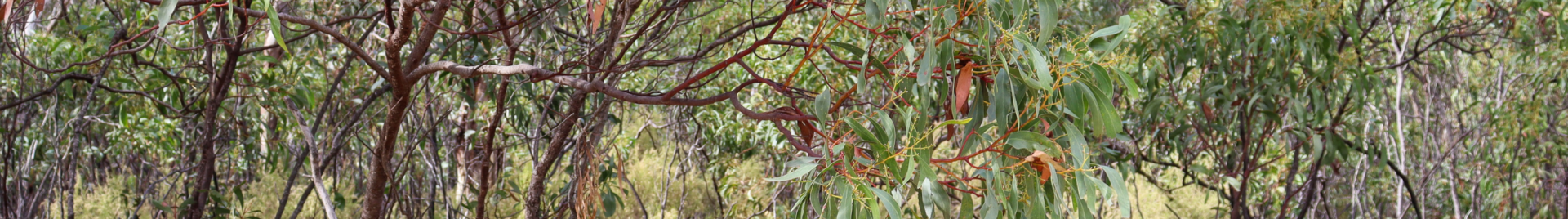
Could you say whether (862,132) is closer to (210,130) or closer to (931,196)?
(931,196)

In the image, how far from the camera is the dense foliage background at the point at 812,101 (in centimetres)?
79

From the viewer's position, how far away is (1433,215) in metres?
4.09

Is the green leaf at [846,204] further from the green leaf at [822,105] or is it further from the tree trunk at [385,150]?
the tree trunk at [385,150]

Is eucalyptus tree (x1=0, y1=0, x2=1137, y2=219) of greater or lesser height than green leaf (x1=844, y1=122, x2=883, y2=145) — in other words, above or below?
above

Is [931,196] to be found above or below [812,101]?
below

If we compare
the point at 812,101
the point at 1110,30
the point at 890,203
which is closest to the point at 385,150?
the point at 812,101

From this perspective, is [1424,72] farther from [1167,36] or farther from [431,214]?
[431,214]

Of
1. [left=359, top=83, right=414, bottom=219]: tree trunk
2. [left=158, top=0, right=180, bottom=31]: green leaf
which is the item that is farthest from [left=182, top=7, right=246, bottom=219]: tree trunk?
[left=158, top=0, right=180, bottom=31]: green leaf

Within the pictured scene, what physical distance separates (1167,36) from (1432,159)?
2.96m

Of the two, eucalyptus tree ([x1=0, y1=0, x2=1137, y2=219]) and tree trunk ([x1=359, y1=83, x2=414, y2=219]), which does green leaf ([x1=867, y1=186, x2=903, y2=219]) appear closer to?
eucalyptus tree ([x1=0, y1=0, x2=1137, y2=219])

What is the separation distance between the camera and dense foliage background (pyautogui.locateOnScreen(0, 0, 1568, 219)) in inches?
30.9

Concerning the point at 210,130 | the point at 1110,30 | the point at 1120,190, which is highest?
the point at 210,130

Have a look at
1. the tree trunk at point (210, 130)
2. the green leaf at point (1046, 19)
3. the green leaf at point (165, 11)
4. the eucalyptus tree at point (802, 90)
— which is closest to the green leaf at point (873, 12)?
the eucalyptus tree at point (802, 90)

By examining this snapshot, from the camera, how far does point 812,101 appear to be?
144 centimetres
